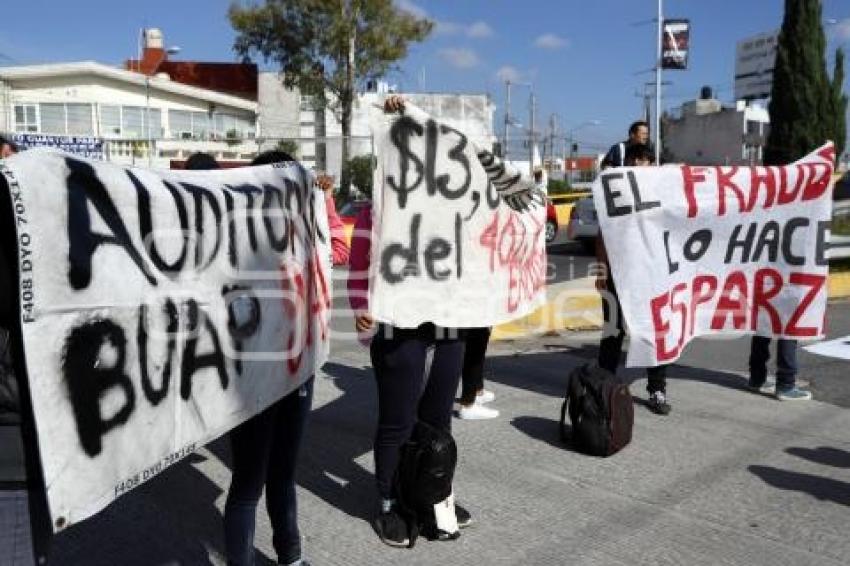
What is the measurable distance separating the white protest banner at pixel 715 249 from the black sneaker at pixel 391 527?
2067 mm

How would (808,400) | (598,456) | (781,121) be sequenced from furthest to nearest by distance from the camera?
(781,121) → (808,400) → (598,456)

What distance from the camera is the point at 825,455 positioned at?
4.84m

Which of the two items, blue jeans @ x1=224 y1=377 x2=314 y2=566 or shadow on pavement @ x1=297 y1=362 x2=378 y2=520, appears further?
shadow on pavement @ x1=297 y1=362 x2=378 y2=520

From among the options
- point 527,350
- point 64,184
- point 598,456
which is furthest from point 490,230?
point 527,350

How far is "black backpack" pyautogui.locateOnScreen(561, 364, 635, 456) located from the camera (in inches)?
187

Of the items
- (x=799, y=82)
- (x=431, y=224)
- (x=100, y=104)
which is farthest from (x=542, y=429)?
(x=100, y=104)

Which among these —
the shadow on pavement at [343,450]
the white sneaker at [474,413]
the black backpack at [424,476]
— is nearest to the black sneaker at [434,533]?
the black backpack at [424,476]

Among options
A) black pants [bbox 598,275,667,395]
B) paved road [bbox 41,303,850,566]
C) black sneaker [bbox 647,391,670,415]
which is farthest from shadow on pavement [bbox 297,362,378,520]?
black sneaker [bbox 647,391,670,415]

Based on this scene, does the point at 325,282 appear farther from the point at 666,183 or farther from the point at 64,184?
the point at 666,183

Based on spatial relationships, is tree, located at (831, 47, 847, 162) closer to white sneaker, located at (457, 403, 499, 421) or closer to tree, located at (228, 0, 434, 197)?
tree, located at (228, 0, 434, 197)

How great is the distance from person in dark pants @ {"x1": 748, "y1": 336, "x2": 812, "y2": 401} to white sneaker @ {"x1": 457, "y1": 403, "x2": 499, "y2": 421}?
7.19ft

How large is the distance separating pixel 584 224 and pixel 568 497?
1510cm

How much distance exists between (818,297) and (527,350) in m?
3.11

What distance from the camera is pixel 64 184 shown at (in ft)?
6.78
